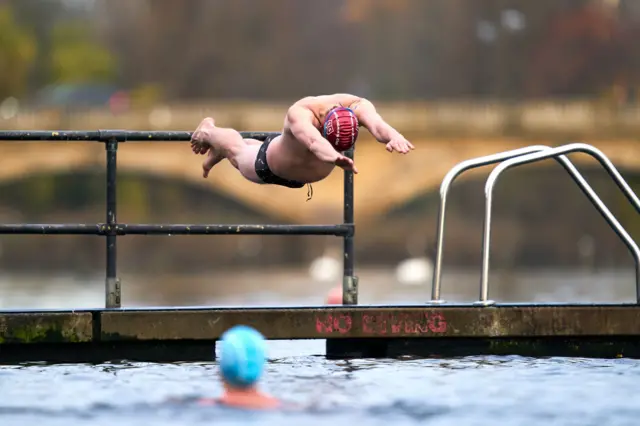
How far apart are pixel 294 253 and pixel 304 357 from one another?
153ft

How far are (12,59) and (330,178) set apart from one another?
2461 cm

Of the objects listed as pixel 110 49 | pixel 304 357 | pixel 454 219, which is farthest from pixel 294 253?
pixel 304 357

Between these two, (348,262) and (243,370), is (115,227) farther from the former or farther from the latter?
(243,370)

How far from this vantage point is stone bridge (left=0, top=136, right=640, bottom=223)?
151 feet

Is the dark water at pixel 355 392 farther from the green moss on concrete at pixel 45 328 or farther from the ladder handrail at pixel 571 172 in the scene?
the ladder handrail at pixel 571 172

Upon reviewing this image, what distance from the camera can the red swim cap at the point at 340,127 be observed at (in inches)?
332

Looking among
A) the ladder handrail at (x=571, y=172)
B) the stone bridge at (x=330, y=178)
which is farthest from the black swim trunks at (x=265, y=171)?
the stone bridge at (x=330, y=178)

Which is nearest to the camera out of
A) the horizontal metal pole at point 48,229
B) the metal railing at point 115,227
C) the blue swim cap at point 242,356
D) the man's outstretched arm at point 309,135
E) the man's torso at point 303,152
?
the blue swim cap at point 242,356

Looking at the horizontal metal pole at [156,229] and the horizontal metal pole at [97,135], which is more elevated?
the horizontal metal pole at [97,135]

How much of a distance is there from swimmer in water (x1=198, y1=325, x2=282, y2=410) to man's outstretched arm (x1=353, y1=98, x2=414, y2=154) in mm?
1811

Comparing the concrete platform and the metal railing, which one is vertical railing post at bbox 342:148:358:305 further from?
the concrete platform

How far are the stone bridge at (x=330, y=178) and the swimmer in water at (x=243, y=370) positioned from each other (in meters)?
37.7

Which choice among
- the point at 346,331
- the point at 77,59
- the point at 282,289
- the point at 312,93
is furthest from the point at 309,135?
the point at 77,59

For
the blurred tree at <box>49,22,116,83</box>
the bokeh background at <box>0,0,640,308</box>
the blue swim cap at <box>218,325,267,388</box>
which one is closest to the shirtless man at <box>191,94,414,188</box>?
the blue swim cap at <box>218,325,267,388</box>
